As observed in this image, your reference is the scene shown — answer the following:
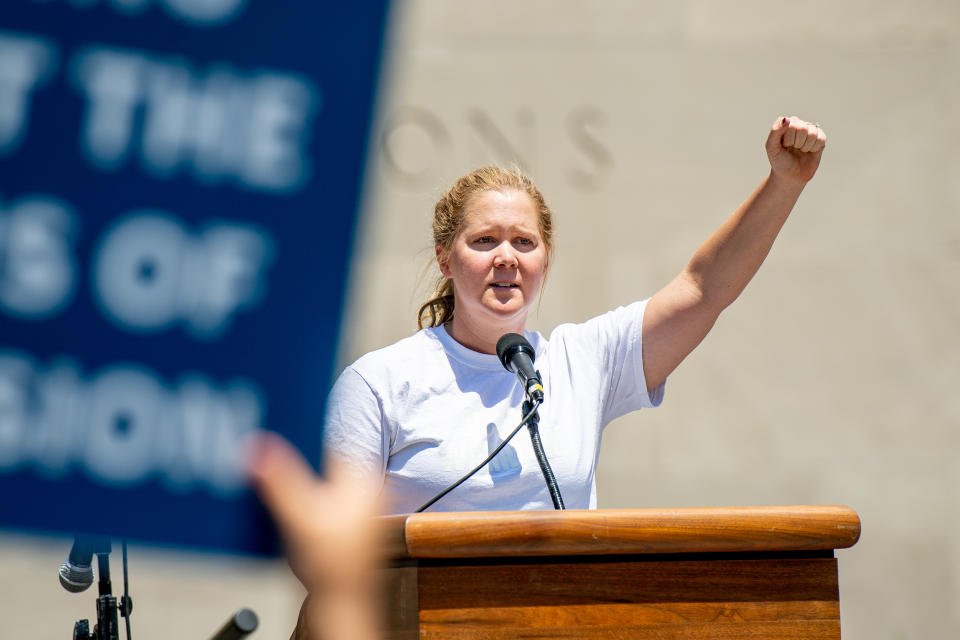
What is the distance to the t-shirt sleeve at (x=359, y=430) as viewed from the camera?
2041 mm

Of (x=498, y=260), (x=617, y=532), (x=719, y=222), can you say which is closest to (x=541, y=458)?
(x=617, y=532)

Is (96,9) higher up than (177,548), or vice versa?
(96,9)

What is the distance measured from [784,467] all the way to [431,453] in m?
3.04

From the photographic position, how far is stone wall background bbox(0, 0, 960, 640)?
4.69 meters

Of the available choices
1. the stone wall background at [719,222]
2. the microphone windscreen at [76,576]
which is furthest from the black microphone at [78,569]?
the stone wall background at [719,222]

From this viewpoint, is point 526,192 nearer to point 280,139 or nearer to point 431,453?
point 431,453

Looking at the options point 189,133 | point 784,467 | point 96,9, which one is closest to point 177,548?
point 189,133

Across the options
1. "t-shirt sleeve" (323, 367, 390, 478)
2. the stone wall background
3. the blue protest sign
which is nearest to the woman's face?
"t-shirt sleeve" (323, 367, 390, 478)

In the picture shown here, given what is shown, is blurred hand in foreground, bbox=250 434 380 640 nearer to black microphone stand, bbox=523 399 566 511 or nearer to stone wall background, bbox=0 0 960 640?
black microphone stand, bbox=523 399 566 511

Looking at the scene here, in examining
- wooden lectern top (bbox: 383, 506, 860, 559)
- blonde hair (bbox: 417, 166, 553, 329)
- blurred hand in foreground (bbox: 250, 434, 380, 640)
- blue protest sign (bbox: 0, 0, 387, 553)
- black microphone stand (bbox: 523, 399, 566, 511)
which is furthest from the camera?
blonde hair (bbox: 417, 166, 553, 329)

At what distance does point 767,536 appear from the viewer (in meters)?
1.51

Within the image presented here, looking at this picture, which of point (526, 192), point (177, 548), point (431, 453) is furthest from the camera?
point (526, 192)

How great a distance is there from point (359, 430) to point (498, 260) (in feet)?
1.65

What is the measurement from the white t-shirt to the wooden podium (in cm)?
57
